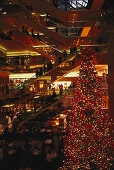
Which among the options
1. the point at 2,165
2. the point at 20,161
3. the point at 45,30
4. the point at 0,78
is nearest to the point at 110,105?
the point at 20,161

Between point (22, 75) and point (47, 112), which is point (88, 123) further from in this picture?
point (22, 75)

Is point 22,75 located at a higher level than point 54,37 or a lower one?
lower

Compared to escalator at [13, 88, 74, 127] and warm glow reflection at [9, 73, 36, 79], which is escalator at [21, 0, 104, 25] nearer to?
escalator at [13, 88, 74, 127]

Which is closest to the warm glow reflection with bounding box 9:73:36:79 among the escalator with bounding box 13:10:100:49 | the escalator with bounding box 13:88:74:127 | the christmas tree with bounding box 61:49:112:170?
the escalator with bounding box 13:10:100:49

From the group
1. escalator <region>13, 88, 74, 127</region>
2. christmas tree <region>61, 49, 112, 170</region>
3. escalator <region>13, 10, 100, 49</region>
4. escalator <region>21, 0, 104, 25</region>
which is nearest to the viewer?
christmas tree <region>61, 49, 112, 170</region>

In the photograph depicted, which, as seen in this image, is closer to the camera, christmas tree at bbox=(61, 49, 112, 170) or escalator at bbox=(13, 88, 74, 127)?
christmas tree at bbox=(61, 49, 112, 170)

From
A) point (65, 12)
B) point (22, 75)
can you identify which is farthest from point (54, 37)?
point (22, 75)

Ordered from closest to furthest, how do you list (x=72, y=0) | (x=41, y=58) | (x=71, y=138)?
(x=71, y=138), (x=72, y=0), (x=41, y=58)

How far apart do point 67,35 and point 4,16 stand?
536cm

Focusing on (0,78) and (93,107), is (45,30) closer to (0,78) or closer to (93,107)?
(0,78)

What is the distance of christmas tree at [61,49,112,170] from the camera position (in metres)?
5.67

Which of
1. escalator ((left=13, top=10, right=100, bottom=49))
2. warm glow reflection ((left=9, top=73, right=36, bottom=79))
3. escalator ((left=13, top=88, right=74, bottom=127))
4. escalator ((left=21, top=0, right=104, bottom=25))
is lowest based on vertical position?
escalator ((left=13, top=88, right=74, bottom=127))

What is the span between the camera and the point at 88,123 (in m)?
5.62

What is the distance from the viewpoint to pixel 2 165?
7410 mm
